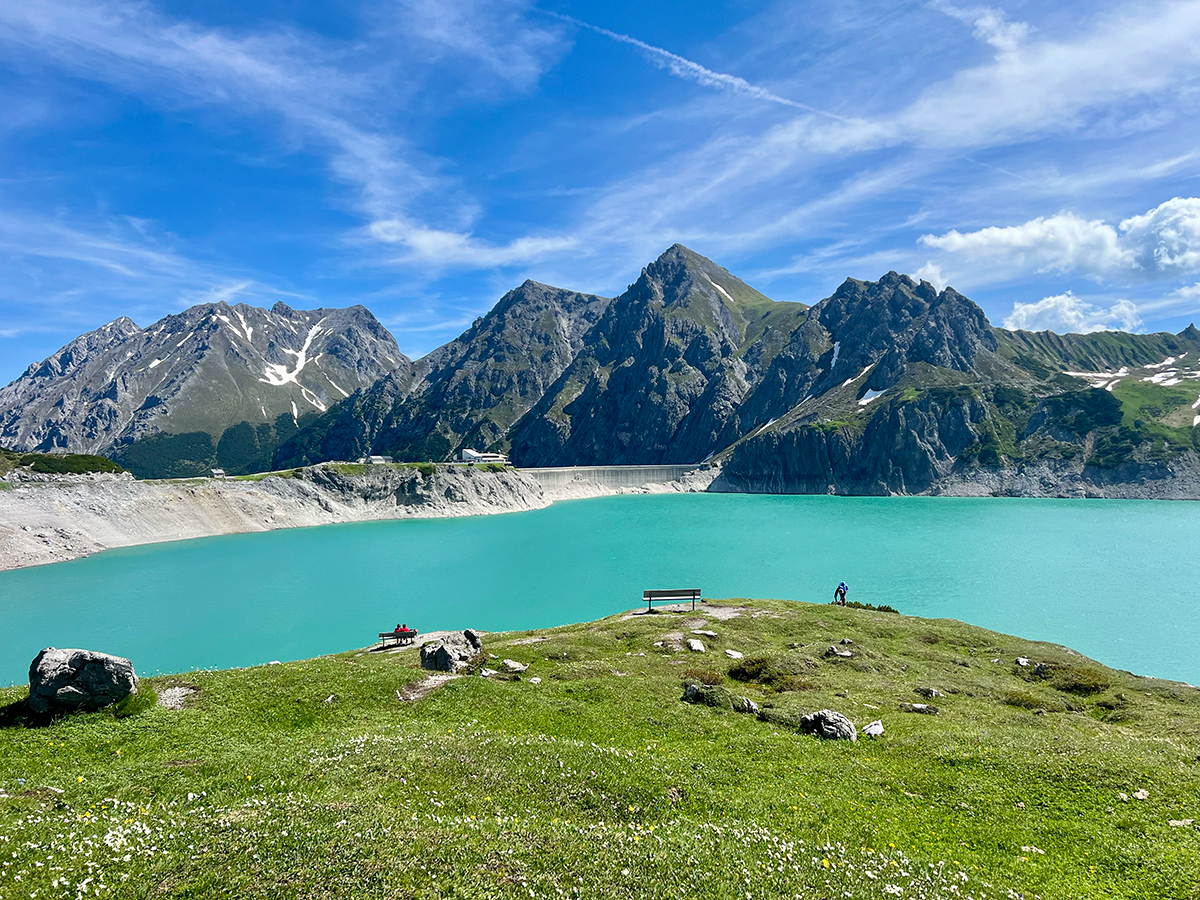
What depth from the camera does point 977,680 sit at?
27.5m

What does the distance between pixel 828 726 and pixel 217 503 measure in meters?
147

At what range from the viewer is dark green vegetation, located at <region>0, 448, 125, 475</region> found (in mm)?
114875

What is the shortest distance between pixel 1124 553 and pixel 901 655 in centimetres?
7427

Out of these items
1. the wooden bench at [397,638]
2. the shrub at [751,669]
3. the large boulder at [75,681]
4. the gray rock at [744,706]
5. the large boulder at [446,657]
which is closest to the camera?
the large boulder at [75,681]

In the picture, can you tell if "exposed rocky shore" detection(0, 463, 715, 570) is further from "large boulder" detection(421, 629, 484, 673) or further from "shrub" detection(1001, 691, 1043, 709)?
"shrub" detection(1001, 691, 1043, 709)

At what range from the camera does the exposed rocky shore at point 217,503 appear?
326ft

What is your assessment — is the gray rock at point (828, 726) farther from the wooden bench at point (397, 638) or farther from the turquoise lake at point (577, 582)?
the turquoise lake at point (577, 582)

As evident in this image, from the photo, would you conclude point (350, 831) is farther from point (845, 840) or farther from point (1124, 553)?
point (1124, 553)

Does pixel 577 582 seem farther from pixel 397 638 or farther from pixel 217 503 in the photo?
pixel 217 503

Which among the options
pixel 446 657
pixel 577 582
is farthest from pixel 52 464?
pixel 446 657

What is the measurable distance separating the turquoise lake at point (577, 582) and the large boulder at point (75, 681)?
27.7 meters

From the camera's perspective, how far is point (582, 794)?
1390 centimetres

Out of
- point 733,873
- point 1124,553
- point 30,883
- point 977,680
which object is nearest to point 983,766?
point 733,873

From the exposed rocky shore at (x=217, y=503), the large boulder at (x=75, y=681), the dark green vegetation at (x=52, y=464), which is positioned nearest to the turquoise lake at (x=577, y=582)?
the exposed rocky shore at (x=217, y=503)
